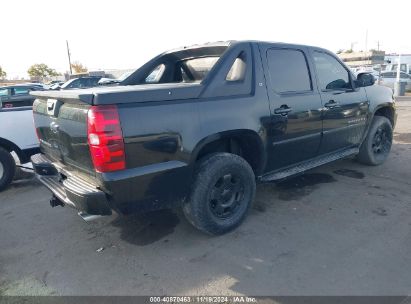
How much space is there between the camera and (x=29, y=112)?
17.2 feet

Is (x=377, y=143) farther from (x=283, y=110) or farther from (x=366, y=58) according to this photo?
(x=366, y=58)

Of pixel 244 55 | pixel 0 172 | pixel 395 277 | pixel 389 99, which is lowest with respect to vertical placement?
pixel 395 277

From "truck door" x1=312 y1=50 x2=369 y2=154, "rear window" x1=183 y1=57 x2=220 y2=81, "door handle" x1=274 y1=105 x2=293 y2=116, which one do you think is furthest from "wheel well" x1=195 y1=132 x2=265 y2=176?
"truck door" x1=312 y1=50 x2=369 y2=154

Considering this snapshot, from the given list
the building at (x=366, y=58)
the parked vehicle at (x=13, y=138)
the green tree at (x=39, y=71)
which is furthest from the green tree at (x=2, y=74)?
the parked vehicle at (x=13, y=138)

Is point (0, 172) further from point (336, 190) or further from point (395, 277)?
point (395, 277)

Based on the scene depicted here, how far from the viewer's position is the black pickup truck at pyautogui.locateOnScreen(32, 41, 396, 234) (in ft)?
8.77

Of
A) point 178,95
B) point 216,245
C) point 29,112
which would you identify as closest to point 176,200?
point 216,245

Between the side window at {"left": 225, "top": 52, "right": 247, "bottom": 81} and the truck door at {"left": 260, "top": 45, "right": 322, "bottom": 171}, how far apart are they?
278mm

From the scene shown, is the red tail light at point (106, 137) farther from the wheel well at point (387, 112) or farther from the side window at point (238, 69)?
the wheel well at point (387, 112)

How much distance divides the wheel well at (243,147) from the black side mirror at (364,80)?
83.4 inches

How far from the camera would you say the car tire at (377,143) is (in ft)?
17.4

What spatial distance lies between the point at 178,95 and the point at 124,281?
63.4 inches

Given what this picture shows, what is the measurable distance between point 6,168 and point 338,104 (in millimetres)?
4792

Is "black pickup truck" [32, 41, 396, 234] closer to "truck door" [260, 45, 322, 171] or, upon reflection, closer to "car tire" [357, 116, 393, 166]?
"truck door" [260, 45, 322, 171]
